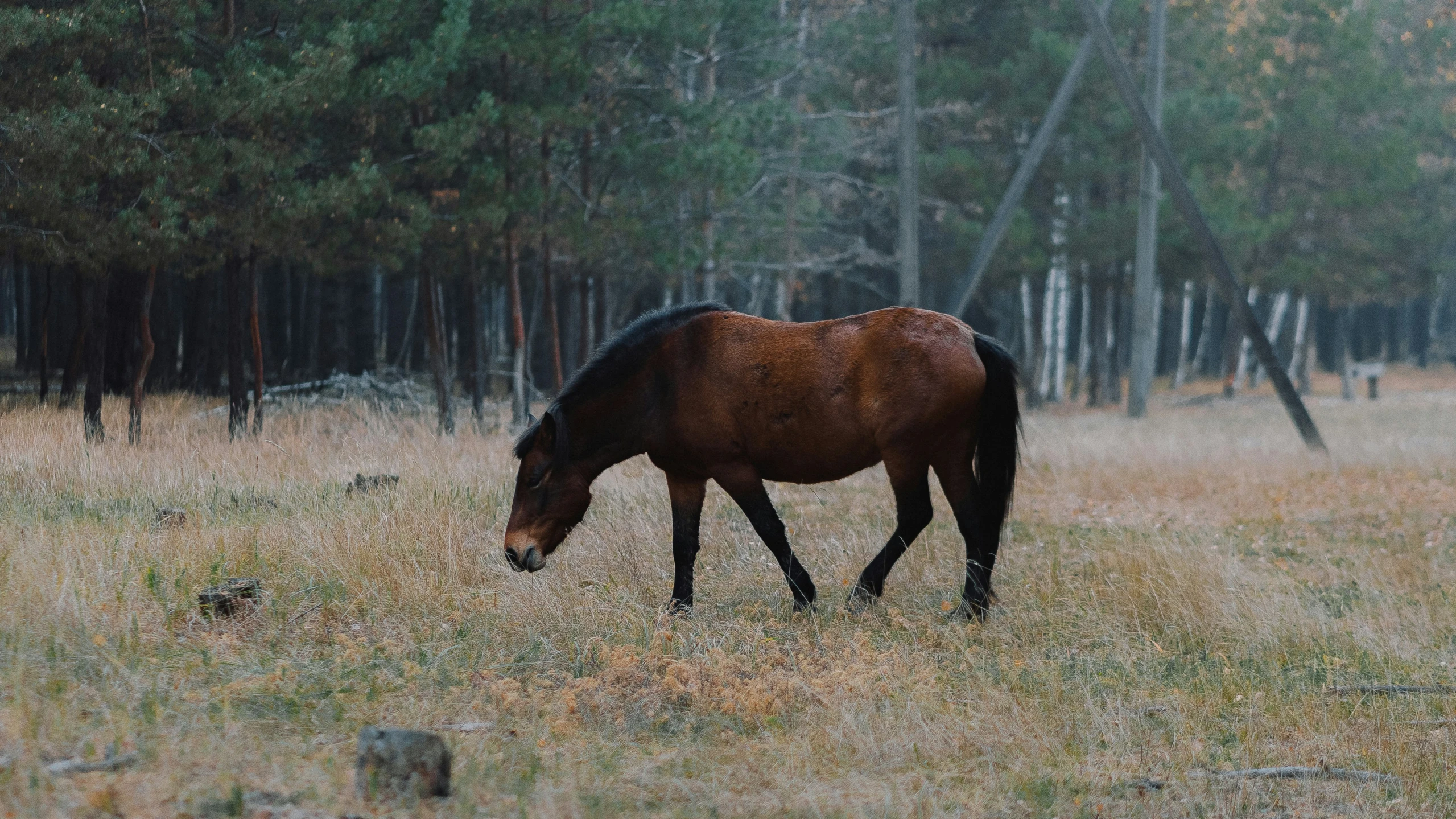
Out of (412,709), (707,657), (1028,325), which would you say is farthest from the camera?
(1028,325)

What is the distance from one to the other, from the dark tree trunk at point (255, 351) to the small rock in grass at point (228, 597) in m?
6.88

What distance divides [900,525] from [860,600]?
46cm

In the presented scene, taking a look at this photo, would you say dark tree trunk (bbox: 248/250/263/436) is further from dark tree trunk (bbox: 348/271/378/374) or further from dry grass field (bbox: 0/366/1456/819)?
dark tree trunk (bbox: 348/271/378/374)

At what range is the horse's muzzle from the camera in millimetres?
6645

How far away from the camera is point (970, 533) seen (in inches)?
269

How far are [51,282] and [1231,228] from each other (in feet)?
75.5

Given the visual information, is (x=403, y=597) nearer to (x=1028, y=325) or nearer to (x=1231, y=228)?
(x=1231, y=228)

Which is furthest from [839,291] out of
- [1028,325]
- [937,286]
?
[1028,325]

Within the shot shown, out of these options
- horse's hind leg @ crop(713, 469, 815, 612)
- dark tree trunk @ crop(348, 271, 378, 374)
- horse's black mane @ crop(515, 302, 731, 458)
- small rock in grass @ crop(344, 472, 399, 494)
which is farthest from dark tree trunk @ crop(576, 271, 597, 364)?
horse's hind leg @ crop(713, 469, 815, 612)

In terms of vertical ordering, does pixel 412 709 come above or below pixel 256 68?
below

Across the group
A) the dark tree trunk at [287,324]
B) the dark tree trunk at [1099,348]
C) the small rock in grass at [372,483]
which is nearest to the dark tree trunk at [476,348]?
the dark tree trunk at [287,324]

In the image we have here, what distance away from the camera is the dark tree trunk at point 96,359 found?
12.6 m

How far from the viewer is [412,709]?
4941 mm

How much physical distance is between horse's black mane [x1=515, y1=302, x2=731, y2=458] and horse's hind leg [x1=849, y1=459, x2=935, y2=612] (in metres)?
1.42
